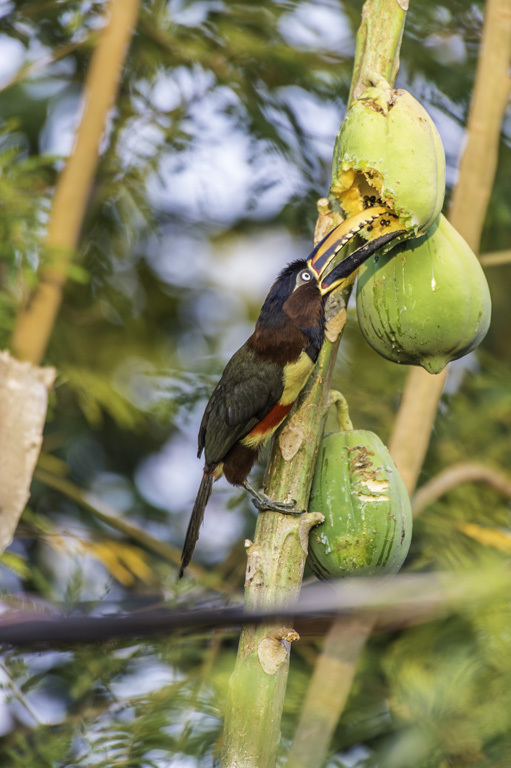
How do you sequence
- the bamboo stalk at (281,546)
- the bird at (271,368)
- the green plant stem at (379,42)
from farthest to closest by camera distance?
1. the bird at (271,368)
2. the green plant stem at (379,42)
3. the bamboo stalk at (281,546)

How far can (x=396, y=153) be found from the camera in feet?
4.11

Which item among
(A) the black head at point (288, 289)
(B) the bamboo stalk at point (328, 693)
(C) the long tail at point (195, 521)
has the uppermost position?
(A) the black head at point (288, 289)

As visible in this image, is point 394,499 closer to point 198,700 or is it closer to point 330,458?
point 330,458

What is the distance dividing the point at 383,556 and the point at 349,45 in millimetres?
2553

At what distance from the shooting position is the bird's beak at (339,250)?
4.37 feet

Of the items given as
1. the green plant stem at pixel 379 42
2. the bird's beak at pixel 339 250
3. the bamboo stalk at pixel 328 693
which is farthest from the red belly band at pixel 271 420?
the green plant stem at pixel 379 42

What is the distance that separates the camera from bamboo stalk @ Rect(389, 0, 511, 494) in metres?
2.54

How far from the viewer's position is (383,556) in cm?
135

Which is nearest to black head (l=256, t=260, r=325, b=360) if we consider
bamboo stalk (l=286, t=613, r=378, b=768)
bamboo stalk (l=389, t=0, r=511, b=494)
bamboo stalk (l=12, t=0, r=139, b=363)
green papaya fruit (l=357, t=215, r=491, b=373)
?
green papaya fruit (l=357, t=215, r=491, b=373)

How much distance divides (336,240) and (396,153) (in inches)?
8.0

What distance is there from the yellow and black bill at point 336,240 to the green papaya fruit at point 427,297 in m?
0.06

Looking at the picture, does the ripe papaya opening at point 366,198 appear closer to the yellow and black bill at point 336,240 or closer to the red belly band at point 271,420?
the yellow and black bill at point 336,240

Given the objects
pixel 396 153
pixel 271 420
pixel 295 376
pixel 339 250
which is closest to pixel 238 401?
pixel 271 420

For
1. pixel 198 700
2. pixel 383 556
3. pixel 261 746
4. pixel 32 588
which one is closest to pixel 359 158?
pixel 383 556
